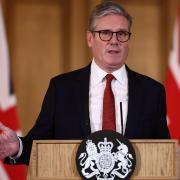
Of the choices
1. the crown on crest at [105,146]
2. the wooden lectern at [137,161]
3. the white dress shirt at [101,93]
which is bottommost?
the wooden lectern at [137,161]

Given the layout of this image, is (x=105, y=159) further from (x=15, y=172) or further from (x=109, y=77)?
(x=15, y=172)

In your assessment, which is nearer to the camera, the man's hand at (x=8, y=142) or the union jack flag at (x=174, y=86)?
the man's hand at (x=8, y=142)

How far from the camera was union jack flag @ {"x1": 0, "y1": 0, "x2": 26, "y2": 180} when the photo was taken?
7.92 ft

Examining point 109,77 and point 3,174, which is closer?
point 109,77

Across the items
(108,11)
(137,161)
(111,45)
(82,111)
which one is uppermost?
(108,11)

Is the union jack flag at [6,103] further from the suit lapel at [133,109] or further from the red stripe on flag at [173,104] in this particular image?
the suit lapel at [133,109]

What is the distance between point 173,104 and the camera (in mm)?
2566

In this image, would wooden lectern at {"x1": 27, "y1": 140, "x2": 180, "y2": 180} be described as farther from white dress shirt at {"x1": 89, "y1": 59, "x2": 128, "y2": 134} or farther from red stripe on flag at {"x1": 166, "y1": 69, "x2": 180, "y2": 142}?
red stripe on flag at {"x1": 166, "y1": 69, "x2": 180, "y2": 142}

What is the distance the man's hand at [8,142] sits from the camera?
55.2 inches

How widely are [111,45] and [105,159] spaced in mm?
461

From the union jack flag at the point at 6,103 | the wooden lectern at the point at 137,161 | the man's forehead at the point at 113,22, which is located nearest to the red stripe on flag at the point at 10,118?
the union jack flag at the point at 6,103

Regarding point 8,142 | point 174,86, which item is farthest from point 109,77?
point 174,86

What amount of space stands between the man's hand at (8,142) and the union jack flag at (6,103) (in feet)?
3.19

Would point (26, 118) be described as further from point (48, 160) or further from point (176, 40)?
point (48, 160)
